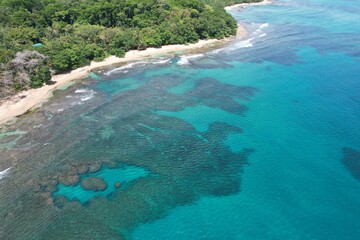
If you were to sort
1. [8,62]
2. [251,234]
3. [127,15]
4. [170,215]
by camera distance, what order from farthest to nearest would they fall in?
[127,15]
[8,62]
[170,215]
[251,234]

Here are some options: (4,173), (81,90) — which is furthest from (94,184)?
(81,90)

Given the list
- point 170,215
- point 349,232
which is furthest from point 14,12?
point 349,232

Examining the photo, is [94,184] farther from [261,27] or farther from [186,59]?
[261,27]

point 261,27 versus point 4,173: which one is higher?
point 261,27

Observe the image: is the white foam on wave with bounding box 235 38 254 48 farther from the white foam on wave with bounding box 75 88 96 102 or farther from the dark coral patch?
the dark coral patch

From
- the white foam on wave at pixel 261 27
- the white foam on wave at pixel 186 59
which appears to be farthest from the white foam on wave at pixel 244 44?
the white foam on wave at pixel 186 59

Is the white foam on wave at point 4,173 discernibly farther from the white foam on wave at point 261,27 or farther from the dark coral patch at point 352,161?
the white foam on wave at point 261,27

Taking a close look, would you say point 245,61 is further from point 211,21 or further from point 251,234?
point 251,234
